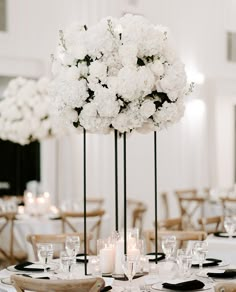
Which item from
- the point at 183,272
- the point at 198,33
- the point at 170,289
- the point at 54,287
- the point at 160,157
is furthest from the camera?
the point at 198,33

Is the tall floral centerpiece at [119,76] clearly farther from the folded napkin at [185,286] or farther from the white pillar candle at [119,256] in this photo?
the folded napkin at [185,286]

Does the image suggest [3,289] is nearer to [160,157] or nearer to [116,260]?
[116,260]

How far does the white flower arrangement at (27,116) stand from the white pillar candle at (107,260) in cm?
406

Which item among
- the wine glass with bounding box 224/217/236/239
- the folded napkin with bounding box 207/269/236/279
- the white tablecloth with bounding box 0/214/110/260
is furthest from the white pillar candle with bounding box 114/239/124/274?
the white tablecloth with bounding box 0/214/110/260

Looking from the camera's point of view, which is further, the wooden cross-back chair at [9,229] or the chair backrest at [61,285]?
the wooden cross-back chair at [9,229]

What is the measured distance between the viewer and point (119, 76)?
4.01 metres

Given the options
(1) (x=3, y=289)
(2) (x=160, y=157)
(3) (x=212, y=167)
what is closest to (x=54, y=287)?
(1) (x=3, y=289)

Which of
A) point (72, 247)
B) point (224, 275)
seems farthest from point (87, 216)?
point (224, 275)

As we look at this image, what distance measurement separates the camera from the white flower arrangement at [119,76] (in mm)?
4023

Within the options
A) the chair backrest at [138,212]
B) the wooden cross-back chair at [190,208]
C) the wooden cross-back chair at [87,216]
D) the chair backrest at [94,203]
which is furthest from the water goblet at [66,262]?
the wooden cross-back chair at [190,208]

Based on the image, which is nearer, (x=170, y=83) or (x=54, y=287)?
(x=54, y=287)

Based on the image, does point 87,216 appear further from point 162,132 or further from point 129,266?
point 162,132

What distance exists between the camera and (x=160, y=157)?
40.6ft

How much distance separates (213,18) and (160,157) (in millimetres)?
3032
